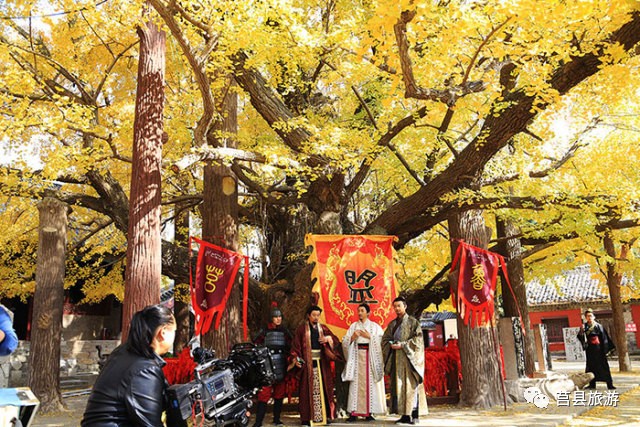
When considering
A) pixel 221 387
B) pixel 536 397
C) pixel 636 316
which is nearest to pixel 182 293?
pixel 536 397

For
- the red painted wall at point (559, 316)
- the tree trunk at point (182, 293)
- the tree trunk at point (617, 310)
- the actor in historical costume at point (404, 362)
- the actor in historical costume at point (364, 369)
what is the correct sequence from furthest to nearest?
the red painted wall at point (559, 316) < the tree trunk at point (617, 310) < the tree trunk at point (182, 293) < the actor in historical costume at point (364, 369) < the actor in historical costume at point (404, 362)

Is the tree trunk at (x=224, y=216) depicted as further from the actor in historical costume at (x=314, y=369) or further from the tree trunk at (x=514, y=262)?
the tree trunk at (x=514, y=262)

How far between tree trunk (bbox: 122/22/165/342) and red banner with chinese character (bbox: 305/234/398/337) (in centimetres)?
362

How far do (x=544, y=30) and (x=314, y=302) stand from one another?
17.8 feet

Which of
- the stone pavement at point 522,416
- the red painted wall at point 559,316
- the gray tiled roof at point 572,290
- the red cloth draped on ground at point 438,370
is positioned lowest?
the stone pavement at point 522,416

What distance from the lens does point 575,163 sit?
11.6m

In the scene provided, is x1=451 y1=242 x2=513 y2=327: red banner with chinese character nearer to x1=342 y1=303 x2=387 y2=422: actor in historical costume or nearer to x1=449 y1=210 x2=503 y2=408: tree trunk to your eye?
x1=449 y1=210 x2=503 y2=408: tree trunk

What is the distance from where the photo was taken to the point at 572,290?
25109 millimetres

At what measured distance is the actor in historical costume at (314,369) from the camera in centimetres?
734

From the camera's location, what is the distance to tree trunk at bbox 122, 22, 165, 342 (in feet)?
17.9

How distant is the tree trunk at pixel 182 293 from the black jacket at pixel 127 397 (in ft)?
32.1

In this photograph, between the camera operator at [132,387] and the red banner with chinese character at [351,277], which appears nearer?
the camera operator at [132,387]

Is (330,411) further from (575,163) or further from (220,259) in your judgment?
(575,163)

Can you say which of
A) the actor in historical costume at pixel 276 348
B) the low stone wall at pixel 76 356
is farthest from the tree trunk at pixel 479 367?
the low stone wall at pixel 76 356
